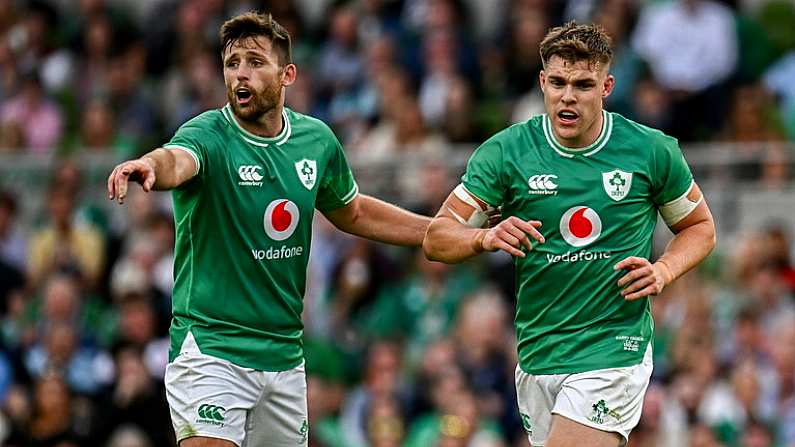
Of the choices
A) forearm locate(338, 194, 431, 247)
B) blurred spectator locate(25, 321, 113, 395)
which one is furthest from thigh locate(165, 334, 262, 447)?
blurred spectator locate(25, 321, 113, 395)

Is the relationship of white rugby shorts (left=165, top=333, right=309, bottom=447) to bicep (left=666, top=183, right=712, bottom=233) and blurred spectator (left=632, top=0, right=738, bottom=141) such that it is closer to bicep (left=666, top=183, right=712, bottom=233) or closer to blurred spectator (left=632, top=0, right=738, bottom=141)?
bicep (left=666, top=183, right=712, bottom=233)

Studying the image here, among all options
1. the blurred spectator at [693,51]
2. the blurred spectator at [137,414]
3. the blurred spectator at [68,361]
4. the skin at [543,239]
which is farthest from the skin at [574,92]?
the blurred spectator at [68,361]

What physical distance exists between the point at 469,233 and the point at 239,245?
3.92 ft

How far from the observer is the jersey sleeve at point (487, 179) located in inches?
335

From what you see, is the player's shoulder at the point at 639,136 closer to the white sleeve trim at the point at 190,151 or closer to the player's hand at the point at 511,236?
the player's hand at the point at 511,236

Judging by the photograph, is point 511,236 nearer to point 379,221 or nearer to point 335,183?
point 335,183

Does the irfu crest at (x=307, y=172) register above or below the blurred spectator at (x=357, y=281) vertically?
above

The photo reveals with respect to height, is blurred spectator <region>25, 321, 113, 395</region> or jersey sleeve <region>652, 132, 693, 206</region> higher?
jersey sleeve <region>652, 132, 693, 206</region>

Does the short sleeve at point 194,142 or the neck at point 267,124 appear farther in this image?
the neck at point 267,124

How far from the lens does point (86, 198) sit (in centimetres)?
1738

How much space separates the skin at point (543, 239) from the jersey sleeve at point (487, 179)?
0.18 feet

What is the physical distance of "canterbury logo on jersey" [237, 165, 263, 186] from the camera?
8672 mm

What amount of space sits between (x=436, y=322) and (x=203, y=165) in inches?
242

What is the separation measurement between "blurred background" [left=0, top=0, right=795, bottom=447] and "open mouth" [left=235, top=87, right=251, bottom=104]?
189 inches
